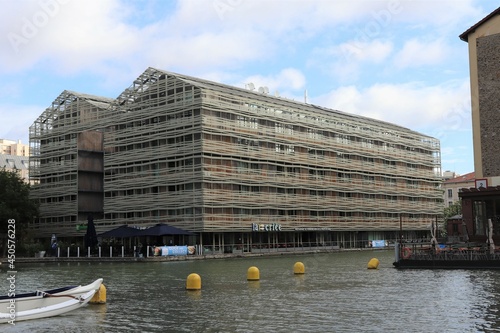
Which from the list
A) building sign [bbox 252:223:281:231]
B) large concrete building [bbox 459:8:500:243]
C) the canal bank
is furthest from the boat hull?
building sign [bbox 252:223:281:231]

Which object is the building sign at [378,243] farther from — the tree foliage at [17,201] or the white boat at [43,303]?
the white boat at [43,303]

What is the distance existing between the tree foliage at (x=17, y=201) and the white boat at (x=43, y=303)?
6347cm

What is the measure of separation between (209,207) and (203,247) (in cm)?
587

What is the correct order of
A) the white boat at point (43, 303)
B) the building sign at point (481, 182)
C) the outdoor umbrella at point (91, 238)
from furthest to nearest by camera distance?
the outdoor umbrella at point (91, 238), the building sign at point (481, 182), the white boat at point (43, 303)

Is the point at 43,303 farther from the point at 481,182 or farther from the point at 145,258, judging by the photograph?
the point at 145,258

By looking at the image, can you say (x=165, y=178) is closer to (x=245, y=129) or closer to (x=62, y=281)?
(x=245, y=129)

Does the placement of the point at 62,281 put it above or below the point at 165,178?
below

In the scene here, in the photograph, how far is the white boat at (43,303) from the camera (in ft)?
78.4

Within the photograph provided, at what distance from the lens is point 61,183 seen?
340 feet

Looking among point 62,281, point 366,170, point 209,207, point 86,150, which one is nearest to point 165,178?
point 209,207

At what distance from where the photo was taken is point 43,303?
82.8 feet

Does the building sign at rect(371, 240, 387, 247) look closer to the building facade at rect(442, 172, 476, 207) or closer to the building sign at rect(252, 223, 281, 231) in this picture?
the building sign at rect(252, 223, 281, 231)

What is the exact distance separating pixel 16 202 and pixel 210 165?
2594cm

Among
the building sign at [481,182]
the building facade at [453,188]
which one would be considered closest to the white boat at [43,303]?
the building sign at [481,182]
